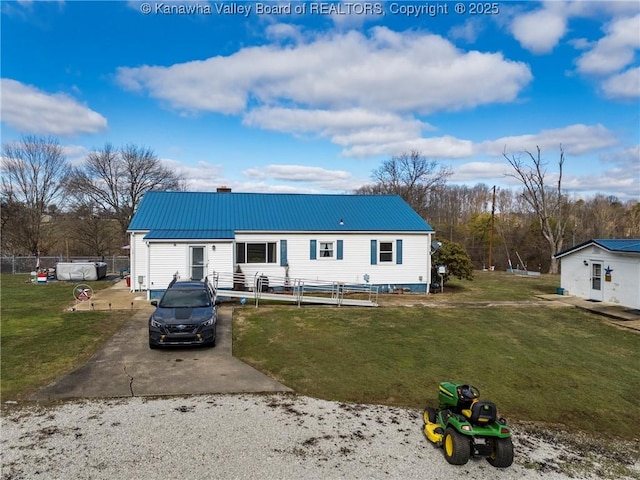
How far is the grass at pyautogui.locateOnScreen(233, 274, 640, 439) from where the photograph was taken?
781 cm

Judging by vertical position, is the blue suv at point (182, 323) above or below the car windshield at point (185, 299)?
below

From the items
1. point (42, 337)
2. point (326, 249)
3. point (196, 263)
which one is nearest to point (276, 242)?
point (326, 249)

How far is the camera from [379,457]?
Answer: 221 inches

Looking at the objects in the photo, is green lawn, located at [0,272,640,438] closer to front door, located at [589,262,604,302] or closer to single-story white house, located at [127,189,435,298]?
front door, located at [589,262,604,302]

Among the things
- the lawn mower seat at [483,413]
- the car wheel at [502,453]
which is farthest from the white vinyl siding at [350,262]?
the car wheel at [502,453]

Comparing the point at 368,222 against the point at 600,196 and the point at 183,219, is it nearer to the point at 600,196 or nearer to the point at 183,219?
the point at 183,219

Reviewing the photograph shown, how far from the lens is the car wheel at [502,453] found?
211 inches

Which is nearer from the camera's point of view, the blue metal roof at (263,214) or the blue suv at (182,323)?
the blue suv at (182,323)

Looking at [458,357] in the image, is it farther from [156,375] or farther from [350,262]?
[350,262]

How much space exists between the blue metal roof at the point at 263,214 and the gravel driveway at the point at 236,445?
11.5 m

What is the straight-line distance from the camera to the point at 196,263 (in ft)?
58.2

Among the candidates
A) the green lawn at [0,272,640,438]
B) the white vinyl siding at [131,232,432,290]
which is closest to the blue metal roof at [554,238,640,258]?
the green lawn at [0,272,640,438]

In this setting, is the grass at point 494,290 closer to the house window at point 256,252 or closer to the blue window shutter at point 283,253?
the blue window shutter at point 283,253

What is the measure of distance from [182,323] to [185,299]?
1.55 meters
